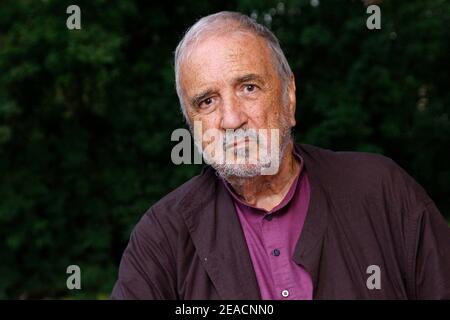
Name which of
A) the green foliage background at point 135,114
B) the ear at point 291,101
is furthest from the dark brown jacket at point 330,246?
the green foliage background at point 135,114

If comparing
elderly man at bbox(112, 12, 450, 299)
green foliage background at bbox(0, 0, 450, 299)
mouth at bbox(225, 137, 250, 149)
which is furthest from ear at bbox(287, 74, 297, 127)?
green foliage background at bbox(0, 0, 450, 299)

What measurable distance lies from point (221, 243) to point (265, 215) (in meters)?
0.19

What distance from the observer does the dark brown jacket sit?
1.65m

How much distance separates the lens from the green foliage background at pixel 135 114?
567 cm

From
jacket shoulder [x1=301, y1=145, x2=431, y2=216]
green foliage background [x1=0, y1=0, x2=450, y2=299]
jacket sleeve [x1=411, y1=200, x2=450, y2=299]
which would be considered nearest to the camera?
jacket sleeve [x1=411, y1=200, x2=450, y2=299]

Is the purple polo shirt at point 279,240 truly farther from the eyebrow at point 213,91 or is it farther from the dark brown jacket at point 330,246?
the eyebrow at point 213,91

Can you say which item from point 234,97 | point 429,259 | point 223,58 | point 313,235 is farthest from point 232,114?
point 429,259

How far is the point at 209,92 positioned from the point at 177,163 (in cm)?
415

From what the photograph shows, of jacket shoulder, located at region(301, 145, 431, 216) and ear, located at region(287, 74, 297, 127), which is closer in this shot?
jacket shoulder, located at region(301, 145, 431, 216)

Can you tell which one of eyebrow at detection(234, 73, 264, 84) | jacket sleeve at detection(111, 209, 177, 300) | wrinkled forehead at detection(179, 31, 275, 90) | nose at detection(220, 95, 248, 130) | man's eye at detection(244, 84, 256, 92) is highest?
wrinkled forehead at detection(179, 31, 275, 90)

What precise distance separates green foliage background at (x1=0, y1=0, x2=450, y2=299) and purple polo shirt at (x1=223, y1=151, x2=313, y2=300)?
3825 mm

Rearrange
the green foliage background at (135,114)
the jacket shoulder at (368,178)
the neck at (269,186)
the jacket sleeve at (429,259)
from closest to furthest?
the jacket sleeve at (429,259) → the jacket shoulder at (368,178) → the neck at (269,186) → the green foliage background at (135,114)

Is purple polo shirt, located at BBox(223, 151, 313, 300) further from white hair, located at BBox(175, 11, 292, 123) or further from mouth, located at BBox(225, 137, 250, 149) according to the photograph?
white hair, located at BBox(175, 11, 292, 123)

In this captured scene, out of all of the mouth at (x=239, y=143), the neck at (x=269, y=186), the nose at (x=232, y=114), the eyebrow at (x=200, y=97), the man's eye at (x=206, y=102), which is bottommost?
the neck at (x=269, y=186)
